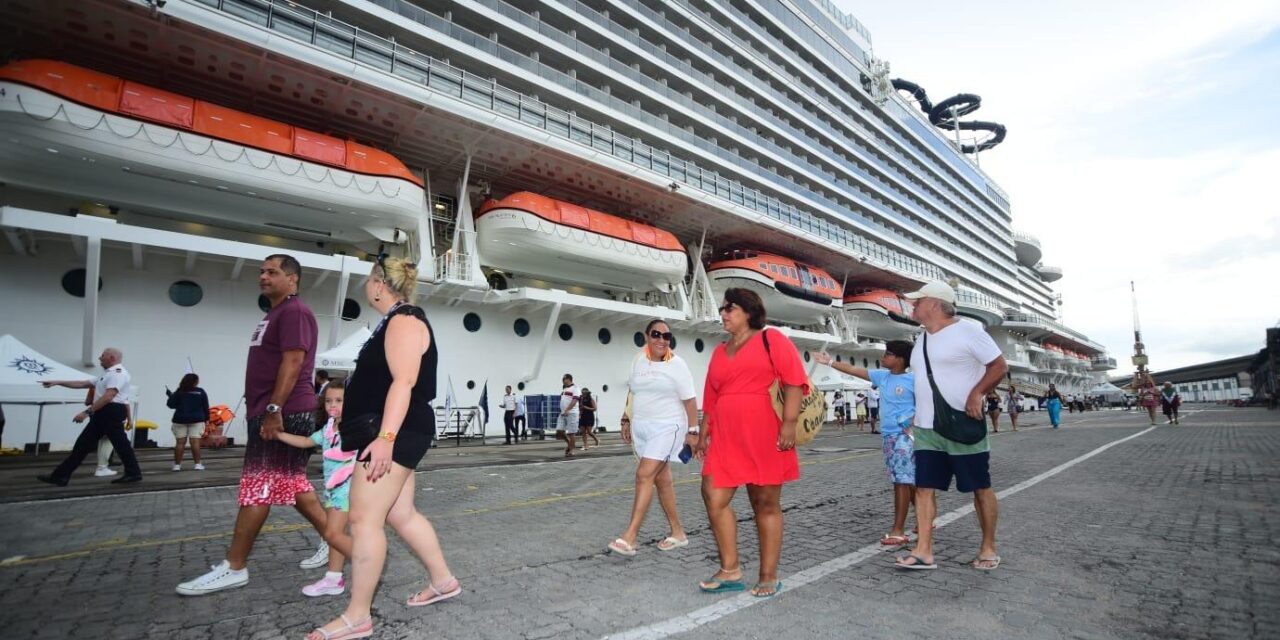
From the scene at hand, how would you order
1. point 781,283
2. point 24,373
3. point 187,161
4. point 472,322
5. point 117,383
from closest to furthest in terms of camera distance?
point 117,383
point 24,373
point 187,161
point 472,322
point 781,283

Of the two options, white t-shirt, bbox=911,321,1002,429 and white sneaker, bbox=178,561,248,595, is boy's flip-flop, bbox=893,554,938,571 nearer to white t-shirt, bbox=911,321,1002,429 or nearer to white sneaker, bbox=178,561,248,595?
white t-shirt, bbox=911,321,1002,429

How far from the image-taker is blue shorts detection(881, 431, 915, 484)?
411cm

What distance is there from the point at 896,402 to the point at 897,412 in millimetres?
79

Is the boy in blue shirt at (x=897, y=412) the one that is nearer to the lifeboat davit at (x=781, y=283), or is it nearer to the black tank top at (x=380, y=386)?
the black tank top at (x=380, y=386)

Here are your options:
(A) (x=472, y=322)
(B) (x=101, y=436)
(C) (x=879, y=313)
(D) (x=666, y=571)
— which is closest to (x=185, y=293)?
(A) (x=472, y=322)

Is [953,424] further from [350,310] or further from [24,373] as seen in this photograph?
[350,310]

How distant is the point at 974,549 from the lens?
353 cm

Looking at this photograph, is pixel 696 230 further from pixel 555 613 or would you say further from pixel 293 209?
pixel 555 613

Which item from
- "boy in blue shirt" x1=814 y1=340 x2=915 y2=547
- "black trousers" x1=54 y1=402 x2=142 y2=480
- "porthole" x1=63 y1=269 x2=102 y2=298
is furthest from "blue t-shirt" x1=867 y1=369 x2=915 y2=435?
"porthole" x1=63 y1=269 x2=102 y2=298

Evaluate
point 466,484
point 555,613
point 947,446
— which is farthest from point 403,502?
point 466,484

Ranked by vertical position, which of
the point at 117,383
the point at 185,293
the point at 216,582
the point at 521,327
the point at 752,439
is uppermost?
the point at 185,293

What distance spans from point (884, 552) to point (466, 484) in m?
4.91

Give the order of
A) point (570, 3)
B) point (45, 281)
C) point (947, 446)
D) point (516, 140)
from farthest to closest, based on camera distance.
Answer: point (570, 3) < point (516, 140) < point (45, 281) < point (947, 446)

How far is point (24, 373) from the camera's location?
8328mm
